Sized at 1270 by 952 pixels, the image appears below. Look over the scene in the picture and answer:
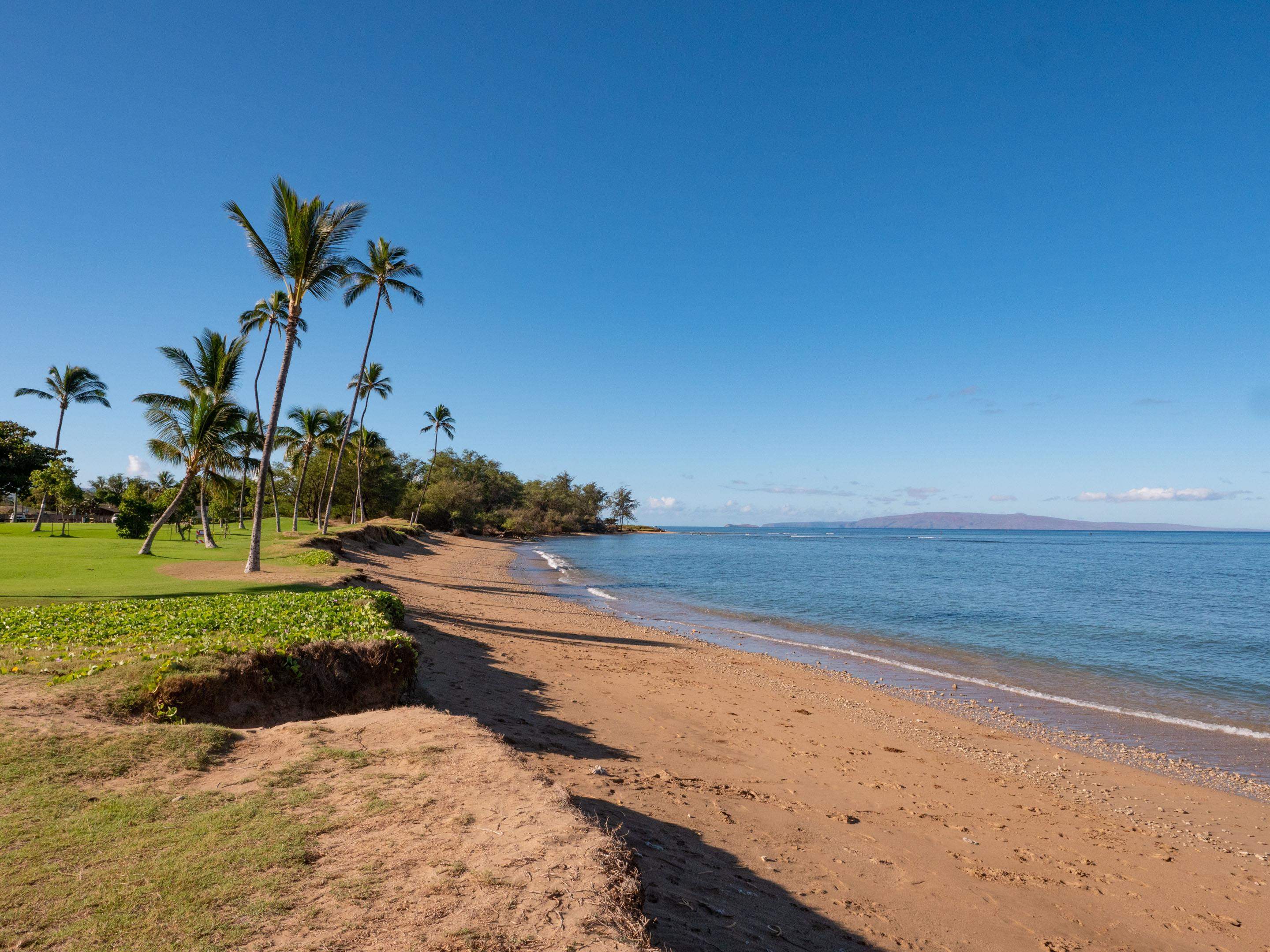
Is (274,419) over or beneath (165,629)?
over

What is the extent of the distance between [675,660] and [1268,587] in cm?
4611

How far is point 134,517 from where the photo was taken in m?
32.9

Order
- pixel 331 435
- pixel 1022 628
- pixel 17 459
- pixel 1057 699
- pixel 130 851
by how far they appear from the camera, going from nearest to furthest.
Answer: pixel 130 851
pixel 1057 699
pixel 17 459
pixel 1022 628
pixel 331 435

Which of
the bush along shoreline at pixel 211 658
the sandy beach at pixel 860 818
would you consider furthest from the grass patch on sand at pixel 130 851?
the sandy beach at pixel 860 818

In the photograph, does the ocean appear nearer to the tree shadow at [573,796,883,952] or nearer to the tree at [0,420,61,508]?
the tree shadow at [573,796,883,952]

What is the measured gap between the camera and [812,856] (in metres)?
5.62

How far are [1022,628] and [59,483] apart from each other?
159ft

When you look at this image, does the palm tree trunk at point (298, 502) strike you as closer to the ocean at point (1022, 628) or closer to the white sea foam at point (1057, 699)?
the ocean at point (1022, 628)

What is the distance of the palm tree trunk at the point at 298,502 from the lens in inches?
1421

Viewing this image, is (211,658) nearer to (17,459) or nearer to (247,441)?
(17,459)

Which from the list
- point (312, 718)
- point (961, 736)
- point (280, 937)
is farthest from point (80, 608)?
point (961, 736)

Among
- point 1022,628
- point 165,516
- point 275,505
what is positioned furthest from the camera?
point 275,505

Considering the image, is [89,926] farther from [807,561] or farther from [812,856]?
[807,561]

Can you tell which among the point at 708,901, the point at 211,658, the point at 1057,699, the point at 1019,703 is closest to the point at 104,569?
the point at 211,658
